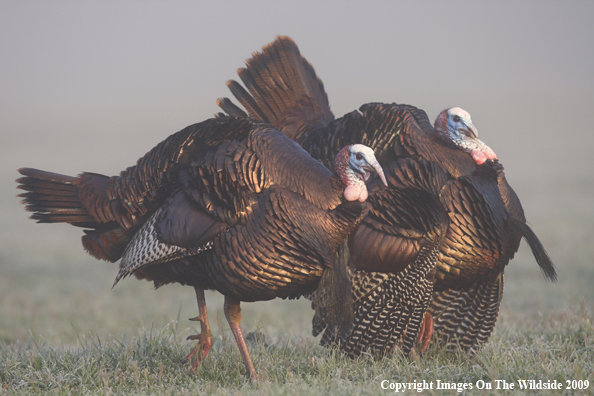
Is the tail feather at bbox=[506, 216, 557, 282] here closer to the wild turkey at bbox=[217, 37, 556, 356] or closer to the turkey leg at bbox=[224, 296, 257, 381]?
the wild turkey at bbox=[217, 37, 556, 356]

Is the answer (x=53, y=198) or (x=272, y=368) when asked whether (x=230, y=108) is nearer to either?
(x=53, y=198)

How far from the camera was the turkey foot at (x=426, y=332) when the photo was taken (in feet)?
15.6

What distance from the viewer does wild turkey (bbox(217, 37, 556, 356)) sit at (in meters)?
4.32

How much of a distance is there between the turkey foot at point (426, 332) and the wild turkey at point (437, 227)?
0.4 inches

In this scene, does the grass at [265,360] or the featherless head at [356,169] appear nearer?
the grass at [265,360]

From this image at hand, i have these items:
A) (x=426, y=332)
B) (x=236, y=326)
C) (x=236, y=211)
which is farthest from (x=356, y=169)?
(x=426, y=332)

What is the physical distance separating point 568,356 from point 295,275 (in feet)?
5.97

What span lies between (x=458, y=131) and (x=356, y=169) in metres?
1.27

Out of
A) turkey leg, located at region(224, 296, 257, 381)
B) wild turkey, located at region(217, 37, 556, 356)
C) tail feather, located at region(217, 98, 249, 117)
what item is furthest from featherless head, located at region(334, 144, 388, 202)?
tail feather, located at region(217, 98, 249, 117)

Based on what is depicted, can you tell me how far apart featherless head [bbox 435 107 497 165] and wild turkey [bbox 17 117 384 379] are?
45.0 inches

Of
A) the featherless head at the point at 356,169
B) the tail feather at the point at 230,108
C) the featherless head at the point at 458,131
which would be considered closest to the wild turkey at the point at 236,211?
the featherless head at the point at 356,169

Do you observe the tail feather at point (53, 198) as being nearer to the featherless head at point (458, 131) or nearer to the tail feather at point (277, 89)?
the tail feather at point (277, 89)

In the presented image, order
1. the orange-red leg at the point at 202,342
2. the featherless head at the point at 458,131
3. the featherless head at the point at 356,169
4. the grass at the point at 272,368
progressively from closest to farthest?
the grass at the point at 272,368, the featherless head at the point at 356,169, the orange-red leg at the point at 202,342, the featherless head at the point at 458,131

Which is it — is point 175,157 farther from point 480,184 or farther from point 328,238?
point 480,184
